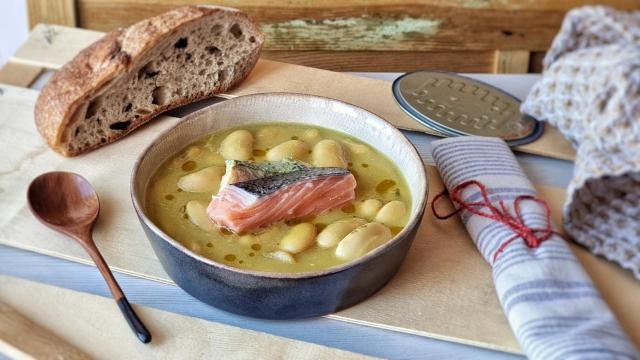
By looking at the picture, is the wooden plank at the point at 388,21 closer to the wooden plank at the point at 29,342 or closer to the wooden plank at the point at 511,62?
the wooden plank at the point at 511,62

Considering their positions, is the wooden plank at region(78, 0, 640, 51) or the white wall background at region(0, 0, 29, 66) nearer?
the wooden plank at region(78, 0, 640, 51)

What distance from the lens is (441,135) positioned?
135 centimetres

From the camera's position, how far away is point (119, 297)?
95 centimetres

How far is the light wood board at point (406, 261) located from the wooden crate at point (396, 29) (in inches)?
34.4

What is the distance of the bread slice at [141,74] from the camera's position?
4.02ft

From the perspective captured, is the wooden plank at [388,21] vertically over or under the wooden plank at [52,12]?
under

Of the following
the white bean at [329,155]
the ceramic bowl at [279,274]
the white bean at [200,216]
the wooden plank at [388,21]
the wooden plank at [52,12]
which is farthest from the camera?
the wooden plank at [388,21]

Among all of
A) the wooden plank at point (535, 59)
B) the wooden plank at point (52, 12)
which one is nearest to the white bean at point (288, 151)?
the wooden plank at point (52, 12)

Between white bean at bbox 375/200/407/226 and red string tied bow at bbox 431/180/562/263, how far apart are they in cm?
12

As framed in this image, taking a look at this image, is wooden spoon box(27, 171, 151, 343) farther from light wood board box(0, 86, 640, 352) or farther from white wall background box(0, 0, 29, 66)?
white wall background box(0, 0, 29, 66)

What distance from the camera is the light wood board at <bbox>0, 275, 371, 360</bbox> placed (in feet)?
2.99

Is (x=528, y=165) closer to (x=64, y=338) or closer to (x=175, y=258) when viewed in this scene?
(x=175, y=258)

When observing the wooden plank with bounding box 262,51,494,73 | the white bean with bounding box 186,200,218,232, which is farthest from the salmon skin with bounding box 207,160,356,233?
the wooden plank with bounding box 262,51,494,73

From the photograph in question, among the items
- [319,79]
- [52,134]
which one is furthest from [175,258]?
[319,79]
